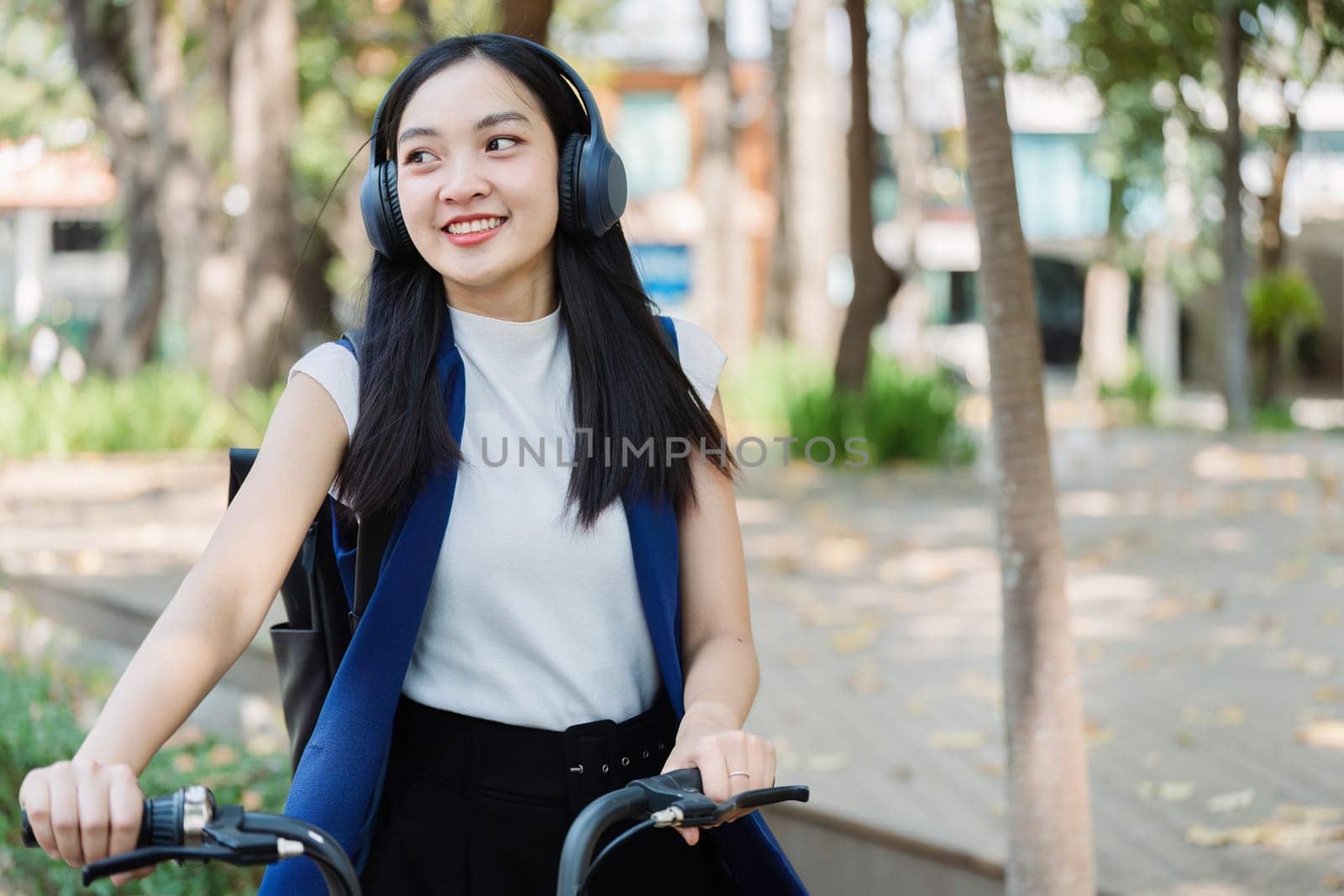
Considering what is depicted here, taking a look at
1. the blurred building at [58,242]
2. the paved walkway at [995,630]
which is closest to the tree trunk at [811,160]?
Answer: the paved walkway at [995,630]

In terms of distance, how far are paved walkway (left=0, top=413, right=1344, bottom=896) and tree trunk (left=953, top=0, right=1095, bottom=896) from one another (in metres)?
0.76

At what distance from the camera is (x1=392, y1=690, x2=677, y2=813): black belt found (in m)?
1.90

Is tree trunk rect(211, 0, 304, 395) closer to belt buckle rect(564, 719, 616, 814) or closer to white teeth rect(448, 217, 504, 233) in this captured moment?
white teeth rect(448, 217, 504, 233)

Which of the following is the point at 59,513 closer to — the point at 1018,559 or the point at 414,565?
the point at 1018,559

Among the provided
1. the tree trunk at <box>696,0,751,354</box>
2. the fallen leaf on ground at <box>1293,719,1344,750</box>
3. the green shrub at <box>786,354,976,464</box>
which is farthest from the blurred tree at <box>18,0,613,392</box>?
the fallen leaf on ground at <box>1293,719,1344,750</box>

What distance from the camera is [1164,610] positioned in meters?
7.69

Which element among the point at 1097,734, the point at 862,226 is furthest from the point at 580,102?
the point at 862,226

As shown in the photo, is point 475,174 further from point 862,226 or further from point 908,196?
point 908,196

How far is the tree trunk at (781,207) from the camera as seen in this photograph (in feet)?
62.7

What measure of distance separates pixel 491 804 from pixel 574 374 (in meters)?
0.55

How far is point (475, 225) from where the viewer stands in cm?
195

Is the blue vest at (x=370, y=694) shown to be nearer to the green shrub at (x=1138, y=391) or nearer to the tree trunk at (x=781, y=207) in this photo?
the tree trunk at (x=781, y=207)

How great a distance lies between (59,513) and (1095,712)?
26.6 ft

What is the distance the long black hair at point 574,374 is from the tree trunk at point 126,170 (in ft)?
56.0
